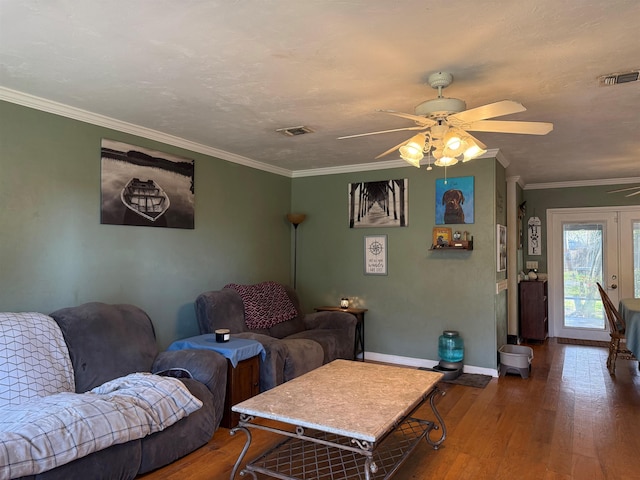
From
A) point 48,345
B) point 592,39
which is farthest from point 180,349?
point 592,39

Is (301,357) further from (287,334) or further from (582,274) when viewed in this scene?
(582,274)

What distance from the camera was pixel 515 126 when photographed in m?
2.53

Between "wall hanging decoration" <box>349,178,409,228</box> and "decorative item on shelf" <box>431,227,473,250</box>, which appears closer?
"decorative item on shelf" <box>431,227,473,250</box>

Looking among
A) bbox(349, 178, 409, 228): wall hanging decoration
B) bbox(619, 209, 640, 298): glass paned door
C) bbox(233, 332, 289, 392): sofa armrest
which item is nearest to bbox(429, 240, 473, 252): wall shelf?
bbox(349, 178, 409, 228): wall hanging decoration

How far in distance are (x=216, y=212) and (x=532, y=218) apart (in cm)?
517

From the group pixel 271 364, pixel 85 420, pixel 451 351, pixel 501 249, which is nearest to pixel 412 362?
pixel 451 351

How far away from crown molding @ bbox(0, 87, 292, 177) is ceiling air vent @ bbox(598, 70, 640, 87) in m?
3.41

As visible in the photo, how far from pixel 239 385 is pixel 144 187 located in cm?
191

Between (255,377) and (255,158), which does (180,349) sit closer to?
(255,377)

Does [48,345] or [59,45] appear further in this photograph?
[48,345]

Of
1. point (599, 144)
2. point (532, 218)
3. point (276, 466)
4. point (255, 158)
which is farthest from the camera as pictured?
point (532, 218)

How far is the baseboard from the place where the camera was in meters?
4.74

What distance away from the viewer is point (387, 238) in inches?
211

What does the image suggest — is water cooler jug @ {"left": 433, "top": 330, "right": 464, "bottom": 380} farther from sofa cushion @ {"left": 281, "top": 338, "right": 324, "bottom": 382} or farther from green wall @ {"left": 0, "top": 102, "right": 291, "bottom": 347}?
green wall @ {"left": 0, "top": 102, "right": 291, "bottom": 347}
